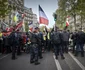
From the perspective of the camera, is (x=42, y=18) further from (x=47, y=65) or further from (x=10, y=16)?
(x=10, y=16)

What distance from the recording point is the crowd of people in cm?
1043

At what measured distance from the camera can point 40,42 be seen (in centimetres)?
1114

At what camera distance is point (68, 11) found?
4278 cm

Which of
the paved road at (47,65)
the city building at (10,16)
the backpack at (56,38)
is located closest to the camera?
the paved road at (47,65)

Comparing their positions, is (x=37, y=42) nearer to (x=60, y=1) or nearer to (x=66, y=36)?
(x=66, y=36)

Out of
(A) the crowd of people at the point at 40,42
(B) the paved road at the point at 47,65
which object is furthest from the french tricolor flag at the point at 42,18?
(B) the paved road at the point at 47,65

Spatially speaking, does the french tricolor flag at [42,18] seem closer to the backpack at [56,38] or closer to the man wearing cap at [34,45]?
the backpack at [56,38]

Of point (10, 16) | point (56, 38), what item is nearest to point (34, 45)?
point (56, 38)

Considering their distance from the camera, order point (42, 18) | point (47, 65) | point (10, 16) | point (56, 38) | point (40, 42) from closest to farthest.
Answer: point (47, 65)
point (40, 42)
point (56, 38)
point (42, 18)
point (10, 16)

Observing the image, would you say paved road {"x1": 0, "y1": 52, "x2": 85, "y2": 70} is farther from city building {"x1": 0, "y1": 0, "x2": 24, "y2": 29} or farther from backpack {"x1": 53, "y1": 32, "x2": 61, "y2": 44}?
city building {"x1": 0, "y1": 0, "x2": 24, "y2": 29}

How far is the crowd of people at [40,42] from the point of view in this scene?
34.2 feet

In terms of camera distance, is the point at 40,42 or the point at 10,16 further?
the point at 10,16

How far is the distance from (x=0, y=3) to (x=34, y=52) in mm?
8607

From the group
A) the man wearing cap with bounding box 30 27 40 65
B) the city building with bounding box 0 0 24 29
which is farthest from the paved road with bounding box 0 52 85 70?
the city building with bounding box 0 0 24 29
